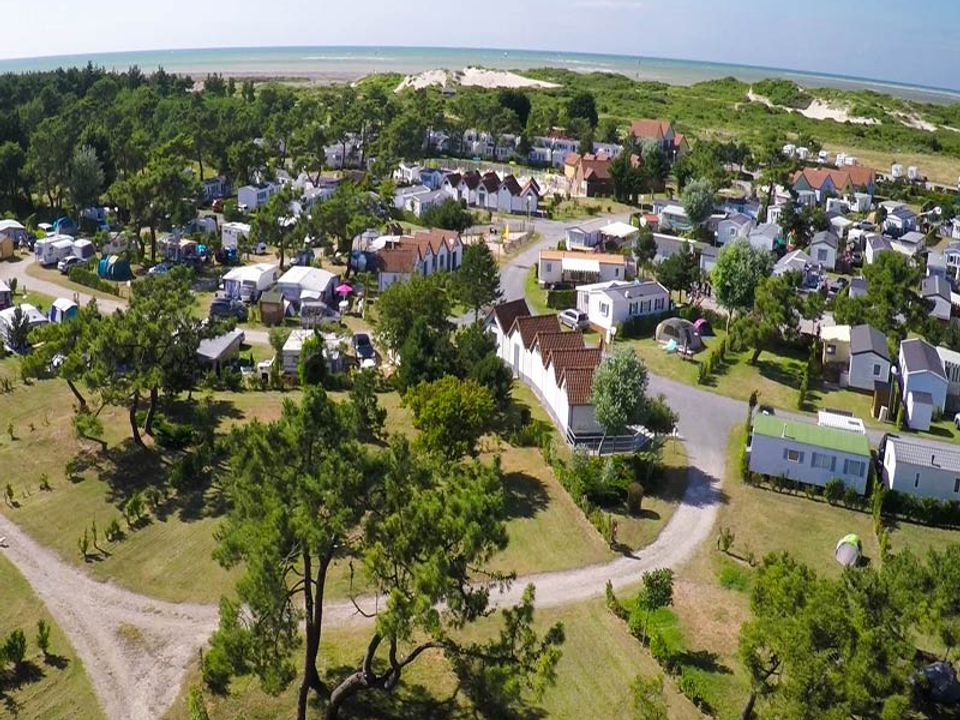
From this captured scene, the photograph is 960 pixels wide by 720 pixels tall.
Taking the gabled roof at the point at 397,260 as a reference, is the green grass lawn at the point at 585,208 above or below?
above

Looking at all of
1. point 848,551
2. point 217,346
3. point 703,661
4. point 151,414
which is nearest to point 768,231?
point 848,551

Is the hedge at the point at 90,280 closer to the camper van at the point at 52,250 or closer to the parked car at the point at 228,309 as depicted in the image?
the camper van at the point at 52,250

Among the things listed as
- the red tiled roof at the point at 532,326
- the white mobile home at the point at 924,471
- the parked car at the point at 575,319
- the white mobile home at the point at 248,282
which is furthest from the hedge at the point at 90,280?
the white mobile home at the point at 924,471

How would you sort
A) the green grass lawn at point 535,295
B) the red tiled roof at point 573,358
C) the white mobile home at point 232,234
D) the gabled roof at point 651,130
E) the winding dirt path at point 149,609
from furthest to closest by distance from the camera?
the gabled roof at point 651,130
the white mobile home at point 232,234
the green grass lawn at point 535,295
the red tiled roof at point 573,358
the winding dirt path at point 149,609

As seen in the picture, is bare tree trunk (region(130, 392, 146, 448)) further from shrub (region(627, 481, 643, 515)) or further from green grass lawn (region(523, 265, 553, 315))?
green grass lawn (region(523, 265, 553, 315))

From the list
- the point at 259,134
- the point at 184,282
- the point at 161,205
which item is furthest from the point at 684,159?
the point at 184,282

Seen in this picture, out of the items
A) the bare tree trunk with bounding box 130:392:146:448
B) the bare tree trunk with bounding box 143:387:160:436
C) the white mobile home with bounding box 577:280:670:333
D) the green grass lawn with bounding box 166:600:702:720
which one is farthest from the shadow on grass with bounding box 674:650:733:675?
the white mobile home with bounding box 577:280:670:333

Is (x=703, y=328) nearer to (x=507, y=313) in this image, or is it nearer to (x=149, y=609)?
(x=507, y=313)

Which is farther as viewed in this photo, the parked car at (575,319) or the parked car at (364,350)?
the parked car at (575,319)
